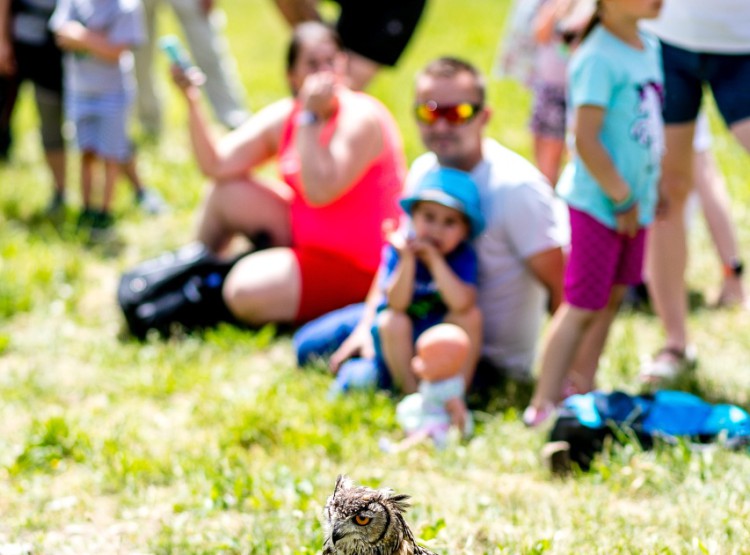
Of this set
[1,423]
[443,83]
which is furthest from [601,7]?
[1,423]

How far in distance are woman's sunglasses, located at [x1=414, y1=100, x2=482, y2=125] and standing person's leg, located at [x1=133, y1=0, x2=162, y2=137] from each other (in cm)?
478

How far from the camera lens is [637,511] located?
10.1 feet

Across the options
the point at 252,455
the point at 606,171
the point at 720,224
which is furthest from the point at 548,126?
the point at 252,455

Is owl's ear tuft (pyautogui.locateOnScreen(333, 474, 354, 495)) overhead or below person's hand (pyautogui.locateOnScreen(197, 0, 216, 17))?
overhead

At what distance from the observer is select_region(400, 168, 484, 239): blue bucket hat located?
Answer: 152 inches

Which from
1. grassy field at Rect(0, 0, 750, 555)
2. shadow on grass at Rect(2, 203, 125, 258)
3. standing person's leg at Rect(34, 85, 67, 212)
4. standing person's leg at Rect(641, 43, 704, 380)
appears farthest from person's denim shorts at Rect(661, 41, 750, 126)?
standing person's leg at Rect(34, 85, 67, 212)

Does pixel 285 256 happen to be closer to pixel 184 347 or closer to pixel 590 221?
pixel 184 347

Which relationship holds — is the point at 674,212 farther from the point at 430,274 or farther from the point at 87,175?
the point at 87,175

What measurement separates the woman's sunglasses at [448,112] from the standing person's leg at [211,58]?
4.47 m

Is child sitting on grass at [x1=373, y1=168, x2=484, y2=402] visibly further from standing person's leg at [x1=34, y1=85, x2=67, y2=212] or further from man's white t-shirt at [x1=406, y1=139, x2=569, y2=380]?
standing person's leg at [x1=34, y1=85, x2=67, y2=212]

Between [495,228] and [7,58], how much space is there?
3621 millimetres

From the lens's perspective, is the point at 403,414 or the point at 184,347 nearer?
the point at 403,414

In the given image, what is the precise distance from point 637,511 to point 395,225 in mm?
1902

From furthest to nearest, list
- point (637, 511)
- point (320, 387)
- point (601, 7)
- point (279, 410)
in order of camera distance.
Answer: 1. point (320, 387)
2. point (279, 410)
3. point (601, 7)
4. point (637, 511)
